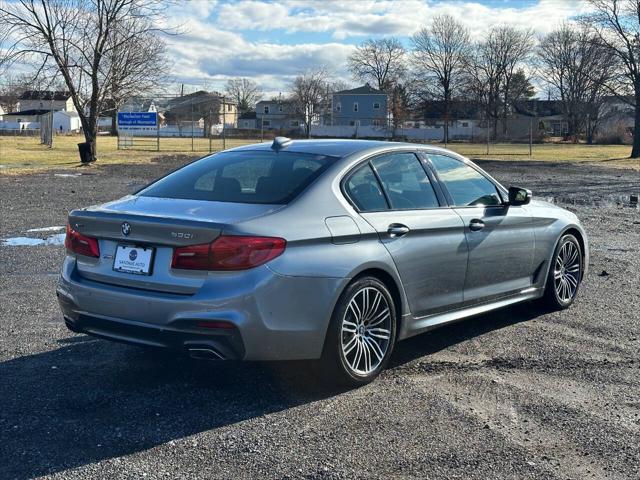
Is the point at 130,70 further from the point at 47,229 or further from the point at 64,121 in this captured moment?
the point at 64,121

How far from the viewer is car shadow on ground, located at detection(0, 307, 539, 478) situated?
12.3ft

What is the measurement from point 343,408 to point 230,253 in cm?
114

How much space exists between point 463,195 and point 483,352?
1228 millimetres

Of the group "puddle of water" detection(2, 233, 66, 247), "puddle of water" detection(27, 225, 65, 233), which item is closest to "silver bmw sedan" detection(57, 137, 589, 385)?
"puddle of water" detection(2, 233, 66, 247)

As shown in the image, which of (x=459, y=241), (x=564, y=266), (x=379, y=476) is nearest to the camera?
(x=379, y=476)

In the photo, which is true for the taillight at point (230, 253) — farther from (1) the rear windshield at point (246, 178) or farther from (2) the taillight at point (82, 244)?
(2) the taillight at point (82, 244)

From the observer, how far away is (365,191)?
498 cm

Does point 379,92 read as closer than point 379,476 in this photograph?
No

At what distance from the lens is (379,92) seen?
90938 mm

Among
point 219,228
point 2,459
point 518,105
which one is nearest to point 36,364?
point 2,459

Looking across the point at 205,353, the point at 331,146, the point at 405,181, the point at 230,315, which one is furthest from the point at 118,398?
the point at 405,181

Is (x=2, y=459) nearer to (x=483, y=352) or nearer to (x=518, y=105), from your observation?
(x=483, y=352)

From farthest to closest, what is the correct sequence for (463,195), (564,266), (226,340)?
(564,266), (463,195), (226,340)

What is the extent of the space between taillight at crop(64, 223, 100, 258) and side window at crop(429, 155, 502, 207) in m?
2.61
